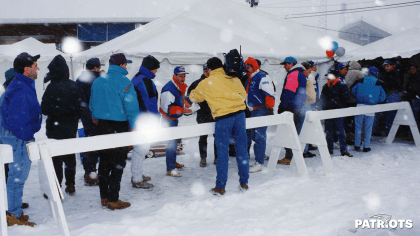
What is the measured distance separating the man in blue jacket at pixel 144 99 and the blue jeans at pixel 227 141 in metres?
1.09

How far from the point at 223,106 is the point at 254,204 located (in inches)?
48.9

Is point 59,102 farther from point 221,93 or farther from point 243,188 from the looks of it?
point 243,188

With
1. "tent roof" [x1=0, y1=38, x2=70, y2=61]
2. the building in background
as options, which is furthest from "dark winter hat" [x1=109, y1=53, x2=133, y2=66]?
the building in background

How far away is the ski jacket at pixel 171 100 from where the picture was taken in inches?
169

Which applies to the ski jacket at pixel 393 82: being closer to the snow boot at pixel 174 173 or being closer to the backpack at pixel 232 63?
the backpack at pixel 232 63

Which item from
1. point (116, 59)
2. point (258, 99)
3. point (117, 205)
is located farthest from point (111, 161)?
point (258, 99)

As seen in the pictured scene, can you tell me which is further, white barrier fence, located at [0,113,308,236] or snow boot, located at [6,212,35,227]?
snow boot, located at [6,212,35,227]

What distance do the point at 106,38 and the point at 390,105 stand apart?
16.8m

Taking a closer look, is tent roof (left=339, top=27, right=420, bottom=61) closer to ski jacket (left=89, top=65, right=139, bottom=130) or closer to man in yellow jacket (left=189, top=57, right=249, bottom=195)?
man in yellow jacket (left=189, top=57, right=249, bottom=195)

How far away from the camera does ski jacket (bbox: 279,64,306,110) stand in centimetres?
481

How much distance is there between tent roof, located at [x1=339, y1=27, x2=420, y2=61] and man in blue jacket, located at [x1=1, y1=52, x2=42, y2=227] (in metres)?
7.94

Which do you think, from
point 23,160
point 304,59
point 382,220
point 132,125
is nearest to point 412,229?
point 382,220

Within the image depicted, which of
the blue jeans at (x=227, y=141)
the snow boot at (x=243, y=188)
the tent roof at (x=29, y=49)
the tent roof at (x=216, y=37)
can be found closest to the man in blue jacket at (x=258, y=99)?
the snow boot at (x=243, y=188)

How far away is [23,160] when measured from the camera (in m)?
2.94
